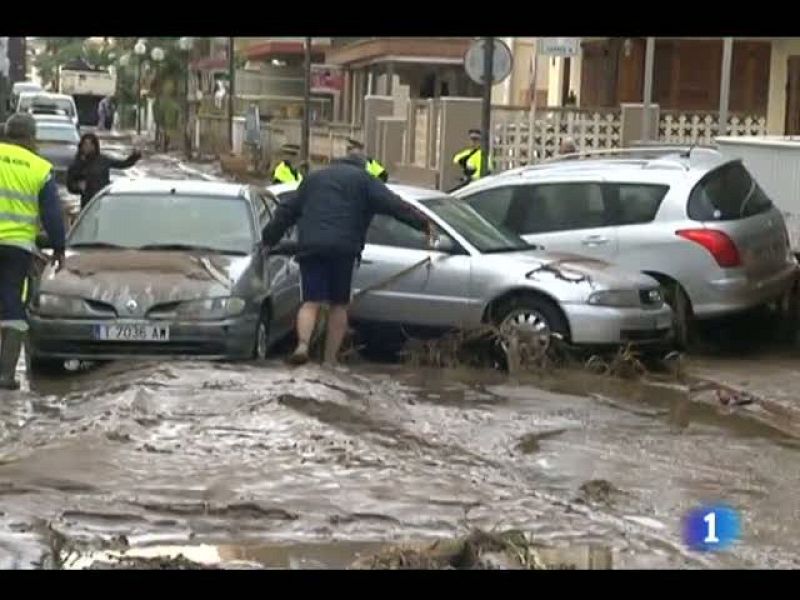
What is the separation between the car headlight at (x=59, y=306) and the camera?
A: 40.0ft

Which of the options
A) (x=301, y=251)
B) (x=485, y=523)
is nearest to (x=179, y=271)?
(x=301, y=251)

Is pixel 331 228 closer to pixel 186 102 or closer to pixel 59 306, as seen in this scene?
pixel 59 306

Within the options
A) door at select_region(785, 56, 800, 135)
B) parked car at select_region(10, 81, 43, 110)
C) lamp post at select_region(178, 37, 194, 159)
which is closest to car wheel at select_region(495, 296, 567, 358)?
door at select_region(785, 56, 800, 135)

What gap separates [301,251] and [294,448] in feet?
11.2

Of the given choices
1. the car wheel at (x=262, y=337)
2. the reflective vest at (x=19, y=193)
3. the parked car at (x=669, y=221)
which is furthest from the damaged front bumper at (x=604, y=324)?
the reflective vest at (x=19, y=193)

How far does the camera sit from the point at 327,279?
12680mm

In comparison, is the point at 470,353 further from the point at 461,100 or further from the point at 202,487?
the point at 461,100

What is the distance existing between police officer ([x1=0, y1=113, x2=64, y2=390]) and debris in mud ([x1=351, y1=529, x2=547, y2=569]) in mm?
5192

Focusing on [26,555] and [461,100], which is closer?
[26,555]

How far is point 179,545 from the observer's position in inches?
287

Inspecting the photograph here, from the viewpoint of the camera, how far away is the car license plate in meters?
12.1

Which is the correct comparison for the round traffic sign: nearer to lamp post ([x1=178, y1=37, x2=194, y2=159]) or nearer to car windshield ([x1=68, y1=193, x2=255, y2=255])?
car windshield ([x1=68, y1=193, x2=255, y2=255])
